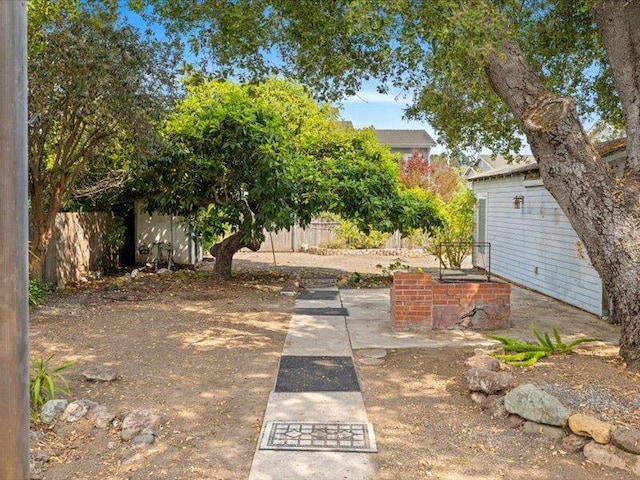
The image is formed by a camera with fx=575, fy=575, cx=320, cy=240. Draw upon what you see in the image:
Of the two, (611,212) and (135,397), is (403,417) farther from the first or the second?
(611,212)

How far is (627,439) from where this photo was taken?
12.0ft

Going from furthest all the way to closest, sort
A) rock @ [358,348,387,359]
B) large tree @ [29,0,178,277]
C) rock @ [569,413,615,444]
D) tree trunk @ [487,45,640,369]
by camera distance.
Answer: large tree @ [29,0,178,277]
rock @ [358,348,387,359]
tree trunk @ [487,45,640,369]
rock @ [569,413,615,444]

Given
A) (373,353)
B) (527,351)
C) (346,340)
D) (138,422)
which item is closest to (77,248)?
(346,340)

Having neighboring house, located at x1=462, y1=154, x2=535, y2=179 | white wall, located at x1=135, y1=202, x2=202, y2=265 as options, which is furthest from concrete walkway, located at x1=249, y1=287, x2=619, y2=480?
white wall, located at x1=135, y1=202, x2=202, y2=265

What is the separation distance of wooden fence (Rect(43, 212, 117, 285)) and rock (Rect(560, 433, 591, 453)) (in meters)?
9.49

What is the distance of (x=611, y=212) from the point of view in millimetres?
5172

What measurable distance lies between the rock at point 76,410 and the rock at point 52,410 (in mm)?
48

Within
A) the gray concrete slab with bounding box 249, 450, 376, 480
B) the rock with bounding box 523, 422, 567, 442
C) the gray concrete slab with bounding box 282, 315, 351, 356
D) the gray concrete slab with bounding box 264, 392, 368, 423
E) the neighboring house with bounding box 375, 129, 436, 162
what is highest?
the neighboring house with bounding box 375, 129, 436, 162

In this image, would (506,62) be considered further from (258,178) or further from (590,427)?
(258,178)

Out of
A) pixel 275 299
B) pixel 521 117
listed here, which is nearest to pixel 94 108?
pixel 275 299

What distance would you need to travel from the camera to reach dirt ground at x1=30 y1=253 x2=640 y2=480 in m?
3.68

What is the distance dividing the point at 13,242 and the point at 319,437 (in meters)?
2.72

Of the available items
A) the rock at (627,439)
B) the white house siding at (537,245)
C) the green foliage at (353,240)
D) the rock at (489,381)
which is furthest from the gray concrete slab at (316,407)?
the green foliage at (353,240)

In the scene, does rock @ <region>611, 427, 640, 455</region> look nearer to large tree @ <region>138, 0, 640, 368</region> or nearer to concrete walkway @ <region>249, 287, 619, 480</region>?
concrete walkway @ <region>249, 287, 619, 480</region>
